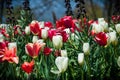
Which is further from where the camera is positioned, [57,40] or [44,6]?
[44,6]

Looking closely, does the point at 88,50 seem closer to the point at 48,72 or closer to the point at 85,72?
the point at 85,72

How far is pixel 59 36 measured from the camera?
10.9ft

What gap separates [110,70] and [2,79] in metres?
0.94

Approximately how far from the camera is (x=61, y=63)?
298 centimetres

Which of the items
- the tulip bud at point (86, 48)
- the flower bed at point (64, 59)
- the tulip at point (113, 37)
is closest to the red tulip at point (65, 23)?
the flower bed at point (64, 59)

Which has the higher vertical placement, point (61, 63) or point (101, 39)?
point (101, 39)

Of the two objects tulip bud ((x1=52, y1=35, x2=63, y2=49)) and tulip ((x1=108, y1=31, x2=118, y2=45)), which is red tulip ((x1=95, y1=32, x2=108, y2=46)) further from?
tulip bud ((x1=52, y1=35, x2=63, y2=49))

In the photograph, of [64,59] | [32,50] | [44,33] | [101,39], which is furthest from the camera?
[44,33]

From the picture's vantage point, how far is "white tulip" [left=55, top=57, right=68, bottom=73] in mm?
2963

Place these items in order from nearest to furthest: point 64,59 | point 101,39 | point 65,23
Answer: point 64,59 → point 101,39 → point 65,23

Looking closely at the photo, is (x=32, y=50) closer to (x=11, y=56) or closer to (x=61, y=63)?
(x=11, y=56)

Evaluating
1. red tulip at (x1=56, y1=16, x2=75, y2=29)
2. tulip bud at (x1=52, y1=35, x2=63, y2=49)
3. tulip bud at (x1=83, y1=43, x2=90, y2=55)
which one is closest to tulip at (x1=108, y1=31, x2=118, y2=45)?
tulip bud at (x1=83, y1=43, x2=90, y2=55)

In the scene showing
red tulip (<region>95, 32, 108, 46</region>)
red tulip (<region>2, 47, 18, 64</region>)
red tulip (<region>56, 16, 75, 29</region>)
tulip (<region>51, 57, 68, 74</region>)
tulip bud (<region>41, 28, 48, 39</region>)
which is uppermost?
red tulip (<region>56, 16, 75, 29</region>)

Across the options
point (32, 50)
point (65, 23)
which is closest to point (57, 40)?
point (32, 50)
